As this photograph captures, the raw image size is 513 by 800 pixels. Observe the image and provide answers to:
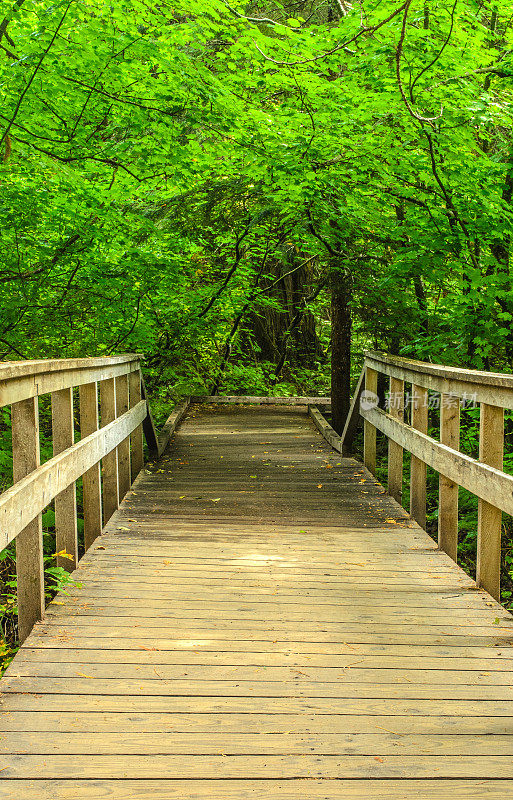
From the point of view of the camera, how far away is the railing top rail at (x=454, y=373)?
3.28 meters

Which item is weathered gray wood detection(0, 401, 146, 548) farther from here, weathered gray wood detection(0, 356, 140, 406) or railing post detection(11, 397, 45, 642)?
weathered gray wood detection(0, 356, 140, 406)

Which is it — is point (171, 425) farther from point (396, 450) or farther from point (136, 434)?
point (396, 450)

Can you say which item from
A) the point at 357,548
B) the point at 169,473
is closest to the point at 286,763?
the point at 357,548

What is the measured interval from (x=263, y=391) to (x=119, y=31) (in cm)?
1073

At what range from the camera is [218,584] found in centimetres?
389

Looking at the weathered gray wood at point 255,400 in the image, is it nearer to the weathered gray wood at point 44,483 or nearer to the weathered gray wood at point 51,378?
the weathered gray wood at point 51,378

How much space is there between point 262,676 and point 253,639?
0.37m

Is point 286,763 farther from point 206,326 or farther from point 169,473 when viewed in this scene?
point 206,326

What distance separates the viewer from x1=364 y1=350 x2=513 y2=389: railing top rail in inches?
129

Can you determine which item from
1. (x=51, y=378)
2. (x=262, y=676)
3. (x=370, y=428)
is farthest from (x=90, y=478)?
(x=370, y=428)

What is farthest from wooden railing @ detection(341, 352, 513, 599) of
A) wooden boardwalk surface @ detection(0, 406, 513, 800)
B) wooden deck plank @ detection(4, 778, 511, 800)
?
wooden deck plank @ detection(4, 778, 511, 800)

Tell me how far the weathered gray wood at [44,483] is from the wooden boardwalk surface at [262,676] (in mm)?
598

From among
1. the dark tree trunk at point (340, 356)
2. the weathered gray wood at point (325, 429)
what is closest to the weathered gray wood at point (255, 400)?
the weathered gray wood at point (325, 429)

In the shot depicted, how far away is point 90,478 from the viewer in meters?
4.54
